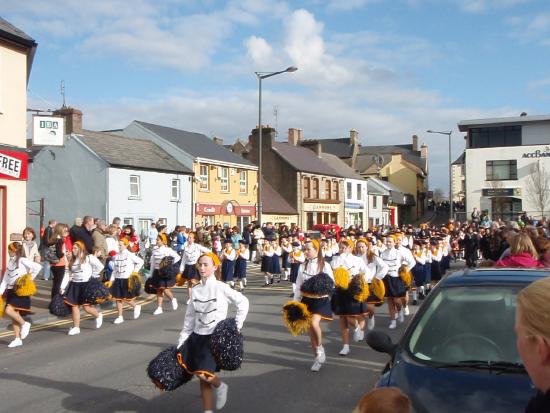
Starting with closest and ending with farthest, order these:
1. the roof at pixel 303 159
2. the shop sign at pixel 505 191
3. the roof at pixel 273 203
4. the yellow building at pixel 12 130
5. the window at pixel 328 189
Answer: the yellow building at pixel 12 130
the roof at pixel 273 203
the roof at pixel 303 159
the shop sign at pixel 505 191
the window at pixel 328 189

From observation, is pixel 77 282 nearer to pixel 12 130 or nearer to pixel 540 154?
pixel 12 130

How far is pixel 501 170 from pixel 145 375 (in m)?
49.9

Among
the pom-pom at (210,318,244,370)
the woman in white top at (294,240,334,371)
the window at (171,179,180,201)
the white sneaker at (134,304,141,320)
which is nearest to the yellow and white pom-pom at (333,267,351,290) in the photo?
the woman in white top at (294,240,334,371)

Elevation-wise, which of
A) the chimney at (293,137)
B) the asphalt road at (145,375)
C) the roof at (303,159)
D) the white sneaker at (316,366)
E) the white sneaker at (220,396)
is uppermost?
the chimney at (293,137)

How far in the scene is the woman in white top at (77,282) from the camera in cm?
1086

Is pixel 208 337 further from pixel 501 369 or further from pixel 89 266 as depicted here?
pixel 89 266

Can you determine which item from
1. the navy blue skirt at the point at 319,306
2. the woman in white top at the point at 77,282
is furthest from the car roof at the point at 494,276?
the woman in white top at the point at 77,282

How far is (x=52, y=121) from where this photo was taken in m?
18.2

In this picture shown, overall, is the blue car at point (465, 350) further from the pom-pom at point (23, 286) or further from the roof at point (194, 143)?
the roof at point (194, 143)

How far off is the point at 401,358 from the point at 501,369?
656 millimetres

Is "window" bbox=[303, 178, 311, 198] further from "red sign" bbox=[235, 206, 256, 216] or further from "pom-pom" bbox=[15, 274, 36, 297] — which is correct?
"pom-pom" bbox=[15, 274, 36, 297]

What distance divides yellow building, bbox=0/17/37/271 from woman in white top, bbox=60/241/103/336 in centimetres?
537

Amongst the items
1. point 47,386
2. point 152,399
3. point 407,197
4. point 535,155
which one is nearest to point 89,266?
point 47,386

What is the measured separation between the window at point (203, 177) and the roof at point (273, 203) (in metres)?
7.59
